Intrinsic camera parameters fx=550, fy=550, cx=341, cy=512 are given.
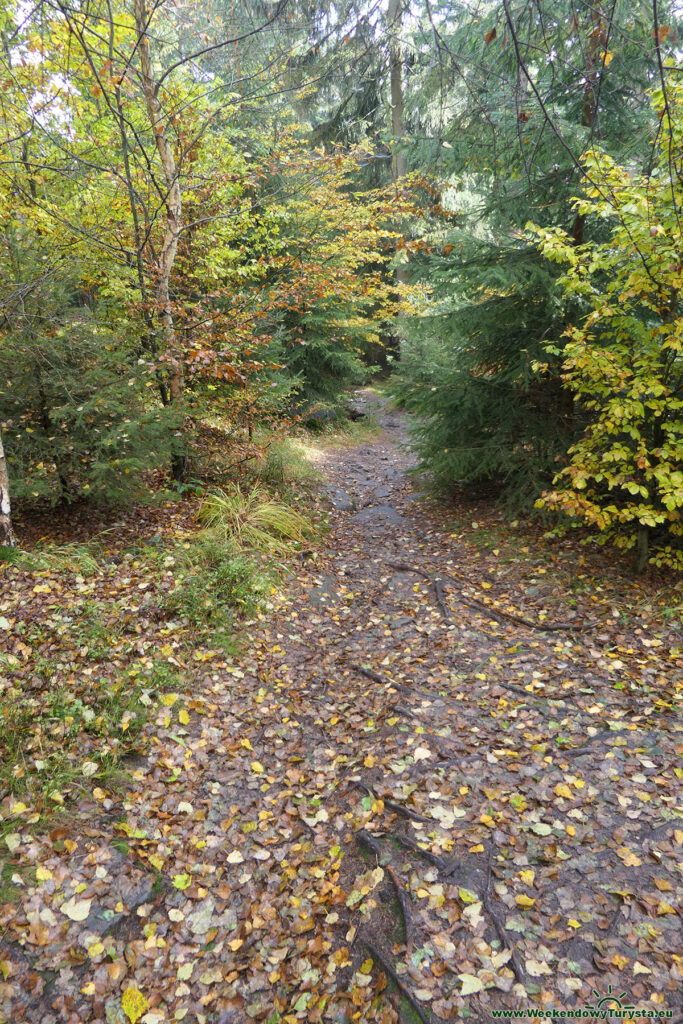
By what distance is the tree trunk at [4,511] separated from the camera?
508cm

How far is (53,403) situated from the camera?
5891 millimetres

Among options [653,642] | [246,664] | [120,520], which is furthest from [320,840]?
[120,520]

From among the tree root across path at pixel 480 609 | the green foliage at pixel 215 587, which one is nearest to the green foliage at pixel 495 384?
the tree root across path at pixel 480 609

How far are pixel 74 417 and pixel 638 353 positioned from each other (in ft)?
18.4

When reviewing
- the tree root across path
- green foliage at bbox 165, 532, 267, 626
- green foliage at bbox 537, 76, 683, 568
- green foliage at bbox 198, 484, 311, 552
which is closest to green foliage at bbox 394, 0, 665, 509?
green foliage at bbox 537, 76, 683, 568

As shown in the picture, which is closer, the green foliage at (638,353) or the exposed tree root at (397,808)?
the exposed tree root at (397,808)

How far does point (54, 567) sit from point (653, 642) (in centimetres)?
547

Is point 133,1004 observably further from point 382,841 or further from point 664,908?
point 664,908

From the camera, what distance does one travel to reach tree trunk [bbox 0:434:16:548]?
16.7 feet

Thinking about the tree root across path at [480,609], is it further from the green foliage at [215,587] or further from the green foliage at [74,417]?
the green foliage at [74,417]

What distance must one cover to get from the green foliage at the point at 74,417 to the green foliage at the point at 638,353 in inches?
176

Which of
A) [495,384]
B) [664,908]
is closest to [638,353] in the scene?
[495,384]

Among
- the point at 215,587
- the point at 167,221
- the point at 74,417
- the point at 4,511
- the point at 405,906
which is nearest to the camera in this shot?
the point at 405,906

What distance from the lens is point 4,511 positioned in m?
5.16
